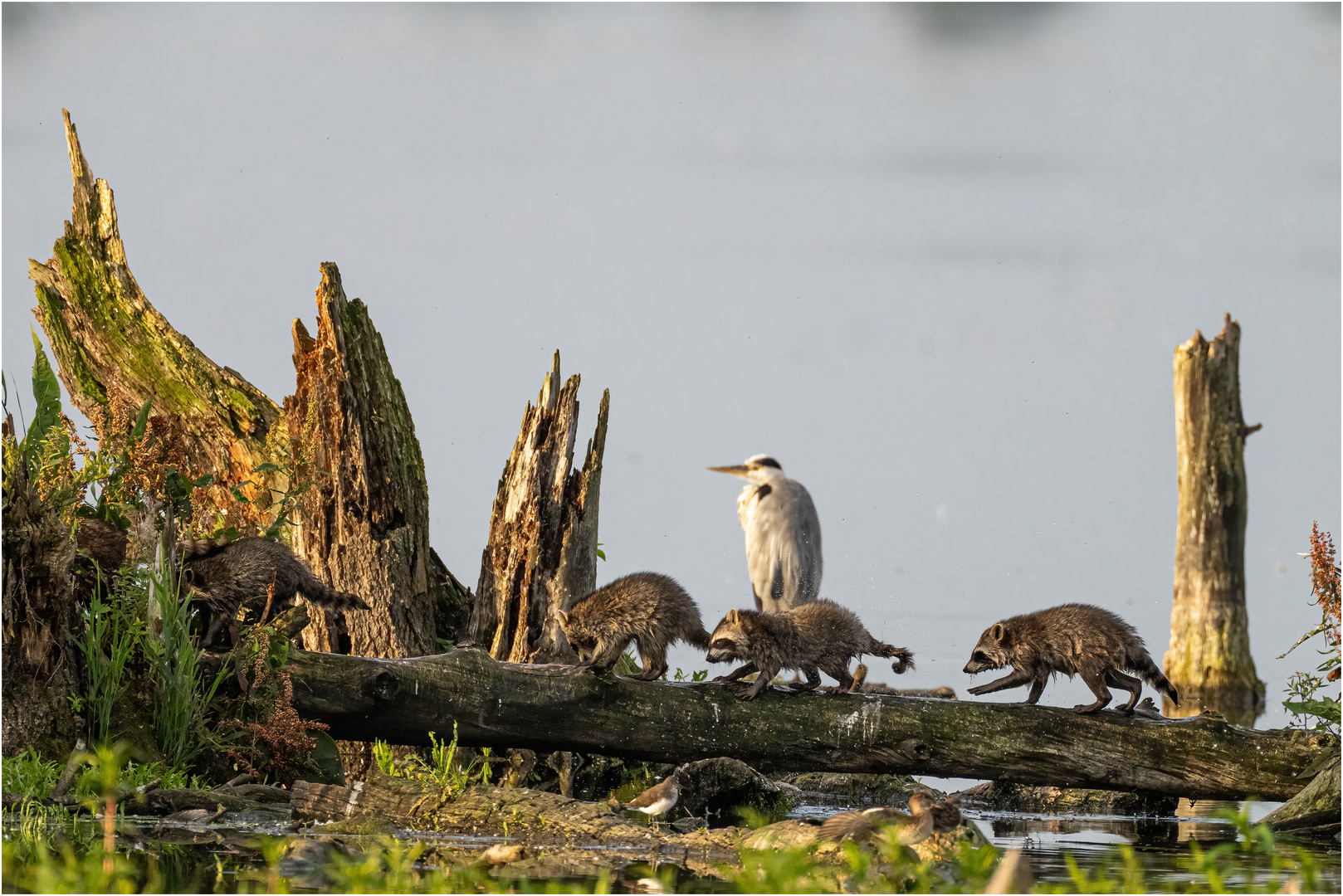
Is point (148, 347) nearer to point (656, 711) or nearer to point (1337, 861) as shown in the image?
point (656, 711)

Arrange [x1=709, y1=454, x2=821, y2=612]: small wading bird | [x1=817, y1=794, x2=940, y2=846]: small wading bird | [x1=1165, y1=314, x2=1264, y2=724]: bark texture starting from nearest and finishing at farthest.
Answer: [x1=817, y1=794, x2=940, y2=846]: small wading bird, [x1=709, y1=454, x2=821, y2=612]: small wading bird, [x1=1165, y1=314, x2=1264, y2=724]: bark texture

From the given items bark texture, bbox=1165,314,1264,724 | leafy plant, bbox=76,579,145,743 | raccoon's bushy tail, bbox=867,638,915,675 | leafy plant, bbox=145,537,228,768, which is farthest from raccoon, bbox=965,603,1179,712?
bark texture, bbox=1165,314,1264,724

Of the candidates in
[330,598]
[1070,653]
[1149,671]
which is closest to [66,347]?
[330,598]

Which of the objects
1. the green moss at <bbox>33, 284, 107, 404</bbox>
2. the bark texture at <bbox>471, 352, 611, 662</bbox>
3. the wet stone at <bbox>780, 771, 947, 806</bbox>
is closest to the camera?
the wet stone at <bbox>780, 771, 947, 806</bbox>

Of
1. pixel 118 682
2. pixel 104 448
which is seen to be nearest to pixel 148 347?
pixel 104 448

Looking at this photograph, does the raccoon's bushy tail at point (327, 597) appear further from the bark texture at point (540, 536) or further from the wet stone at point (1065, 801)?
the wet stone at point (1065, 801)

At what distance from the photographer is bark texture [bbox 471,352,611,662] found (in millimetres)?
11406

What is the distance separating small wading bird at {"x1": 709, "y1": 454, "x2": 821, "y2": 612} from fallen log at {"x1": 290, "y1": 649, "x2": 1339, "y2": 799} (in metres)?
8.39

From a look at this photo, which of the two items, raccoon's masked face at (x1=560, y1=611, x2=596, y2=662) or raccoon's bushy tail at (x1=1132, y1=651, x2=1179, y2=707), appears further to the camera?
raccoon's masked face at (x1=560, y1=611, x2=596, y2=662)

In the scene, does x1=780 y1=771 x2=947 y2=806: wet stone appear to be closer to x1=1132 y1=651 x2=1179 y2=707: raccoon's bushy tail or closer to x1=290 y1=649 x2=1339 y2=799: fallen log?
x1=290 y1=649 x2=1339 y2=799: fallen log

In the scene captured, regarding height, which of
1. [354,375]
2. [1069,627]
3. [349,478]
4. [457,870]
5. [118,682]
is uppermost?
[354,375]

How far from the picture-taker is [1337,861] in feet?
23.8

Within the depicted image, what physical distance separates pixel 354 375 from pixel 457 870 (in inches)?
236

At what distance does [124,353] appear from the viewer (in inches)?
549
